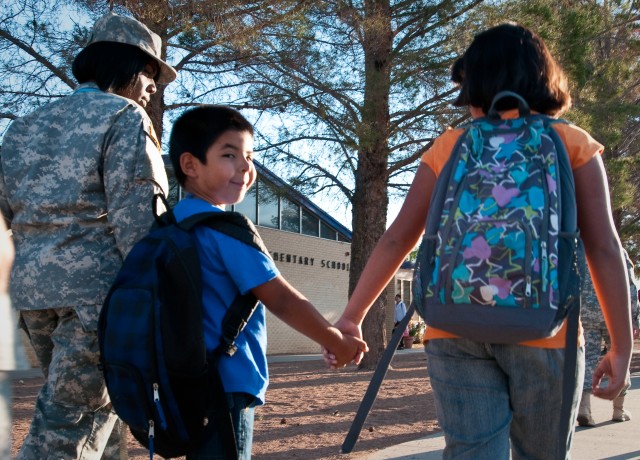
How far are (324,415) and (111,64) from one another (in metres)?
5.65

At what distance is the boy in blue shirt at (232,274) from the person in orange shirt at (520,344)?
492mm

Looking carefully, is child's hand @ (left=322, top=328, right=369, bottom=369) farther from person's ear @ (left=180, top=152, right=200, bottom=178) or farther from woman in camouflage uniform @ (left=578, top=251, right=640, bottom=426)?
woman in camouflage uniform @ (left=578, top=251, right=640, bottom=426)

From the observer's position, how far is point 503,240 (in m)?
2.24

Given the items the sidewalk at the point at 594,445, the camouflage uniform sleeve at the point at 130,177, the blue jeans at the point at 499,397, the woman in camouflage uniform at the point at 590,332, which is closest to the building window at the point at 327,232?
the sidewalk at the point at 594,445

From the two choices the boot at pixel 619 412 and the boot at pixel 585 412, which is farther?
the boot at pixel 619 412

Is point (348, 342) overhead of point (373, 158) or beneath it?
beneath

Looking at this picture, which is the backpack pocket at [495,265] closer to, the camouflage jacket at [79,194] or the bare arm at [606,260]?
the bare arm at [606,260]

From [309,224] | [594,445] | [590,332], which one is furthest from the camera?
[309,224]

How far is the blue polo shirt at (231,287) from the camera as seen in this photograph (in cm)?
262

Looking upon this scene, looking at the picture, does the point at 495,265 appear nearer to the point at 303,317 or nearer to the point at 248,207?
the point at 303,317

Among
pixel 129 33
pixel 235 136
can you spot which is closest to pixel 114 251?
pixel 235 136

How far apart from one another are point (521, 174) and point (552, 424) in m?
0.70

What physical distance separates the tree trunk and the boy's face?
29.6 feet

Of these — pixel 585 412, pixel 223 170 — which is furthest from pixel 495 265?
pixel 585 412
